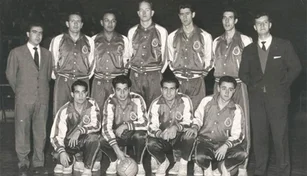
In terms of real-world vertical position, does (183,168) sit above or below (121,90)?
below

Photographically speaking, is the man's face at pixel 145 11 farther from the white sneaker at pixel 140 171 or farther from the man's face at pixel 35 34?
the white sneaker at pixel 140 171

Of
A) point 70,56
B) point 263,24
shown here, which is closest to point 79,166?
point 70,56

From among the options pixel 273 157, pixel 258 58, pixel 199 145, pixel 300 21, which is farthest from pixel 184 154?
pixel 300 21

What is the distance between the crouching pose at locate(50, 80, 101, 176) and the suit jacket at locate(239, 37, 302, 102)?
206 cm

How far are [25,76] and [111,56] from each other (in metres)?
1.21

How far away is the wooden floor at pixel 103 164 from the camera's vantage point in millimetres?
6223

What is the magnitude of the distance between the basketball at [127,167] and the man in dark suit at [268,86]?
5.11ft

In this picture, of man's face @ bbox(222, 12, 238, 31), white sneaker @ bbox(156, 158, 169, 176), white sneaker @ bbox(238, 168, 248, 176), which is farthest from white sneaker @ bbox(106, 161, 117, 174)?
man's face @ bbox(222, 12, 238, 31)

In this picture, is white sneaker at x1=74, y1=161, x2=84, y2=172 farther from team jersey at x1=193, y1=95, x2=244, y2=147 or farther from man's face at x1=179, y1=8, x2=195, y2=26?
man's face at x1=179, y1=8, x2=195, y2=26

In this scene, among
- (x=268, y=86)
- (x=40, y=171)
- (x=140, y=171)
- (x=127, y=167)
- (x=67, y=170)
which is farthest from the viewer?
(x=40, y=171)

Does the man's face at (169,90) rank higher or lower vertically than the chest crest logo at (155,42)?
lower

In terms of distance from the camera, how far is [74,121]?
6176 mm

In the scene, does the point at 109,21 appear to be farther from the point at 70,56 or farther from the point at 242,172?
the point at 242,172

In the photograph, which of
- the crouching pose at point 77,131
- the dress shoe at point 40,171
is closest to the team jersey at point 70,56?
the crouching pose at point 77,131
